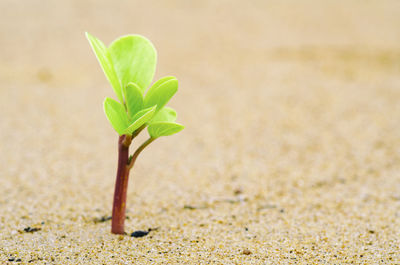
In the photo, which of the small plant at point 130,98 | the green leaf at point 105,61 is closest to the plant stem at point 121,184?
the small plant at point 130,98

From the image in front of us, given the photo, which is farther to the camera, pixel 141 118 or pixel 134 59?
pixel 134 59

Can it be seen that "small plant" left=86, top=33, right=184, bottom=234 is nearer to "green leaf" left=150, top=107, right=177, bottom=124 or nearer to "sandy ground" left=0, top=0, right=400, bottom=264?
"green leaf" left=150, top=107, right=177, bottom=124

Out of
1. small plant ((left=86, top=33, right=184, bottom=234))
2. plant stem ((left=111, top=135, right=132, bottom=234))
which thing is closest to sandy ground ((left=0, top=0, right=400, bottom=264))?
plant stem ((left=111, top=135, right=132, bottom=234))

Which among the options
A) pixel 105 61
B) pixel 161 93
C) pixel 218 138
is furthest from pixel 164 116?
pixel 218 138

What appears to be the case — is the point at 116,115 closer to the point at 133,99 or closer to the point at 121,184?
the point at 133,99

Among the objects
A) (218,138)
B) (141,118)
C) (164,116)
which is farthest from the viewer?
(218,138)

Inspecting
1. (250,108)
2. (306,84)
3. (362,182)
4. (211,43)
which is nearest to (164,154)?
(250,108)
